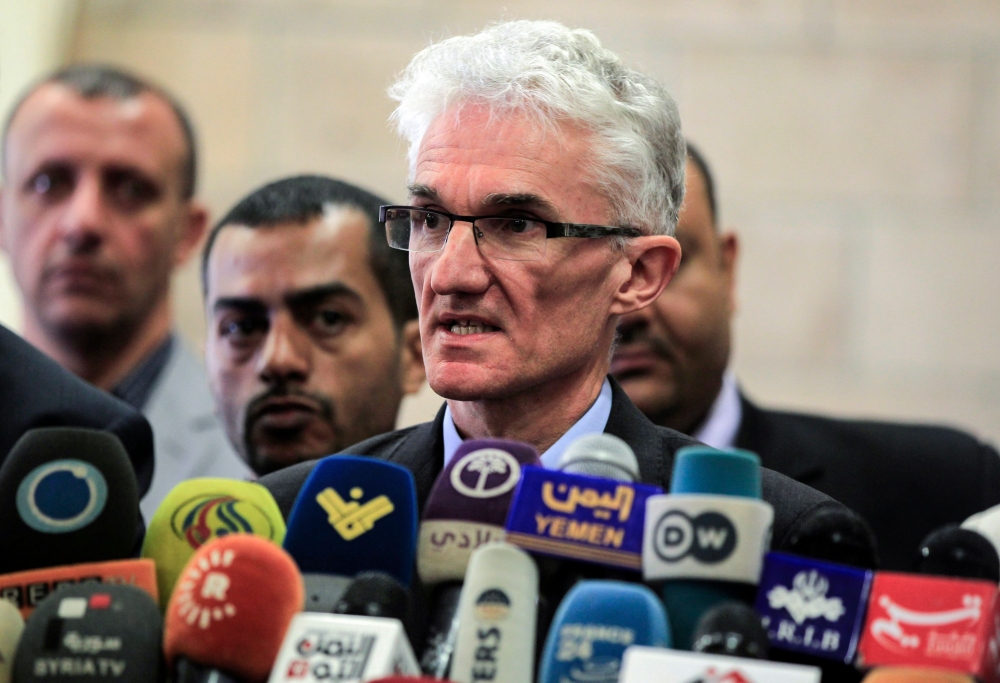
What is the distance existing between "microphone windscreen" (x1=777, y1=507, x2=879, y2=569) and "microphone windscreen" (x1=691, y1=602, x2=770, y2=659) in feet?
0.55

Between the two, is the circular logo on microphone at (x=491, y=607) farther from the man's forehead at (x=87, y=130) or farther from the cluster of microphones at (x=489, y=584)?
the man's forehead at (x=87, y=130)

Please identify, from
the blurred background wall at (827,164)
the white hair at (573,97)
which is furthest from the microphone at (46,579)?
the blurred background wall at (827,164)

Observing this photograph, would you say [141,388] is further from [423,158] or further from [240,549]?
[240,549]

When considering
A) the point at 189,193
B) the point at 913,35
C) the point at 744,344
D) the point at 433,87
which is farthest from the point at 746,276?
the point at 433,87

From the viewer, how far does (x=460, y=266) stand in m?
2.00

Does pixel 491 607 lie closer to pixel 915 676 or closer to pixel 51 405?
pixel 915 676

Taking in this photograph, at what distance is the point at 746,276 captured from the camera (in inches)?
202

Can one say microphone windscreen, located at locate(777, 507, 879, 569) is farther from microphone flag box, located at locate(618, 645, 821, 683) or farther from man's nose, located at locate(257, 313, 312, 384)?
man's nose, located at locate(257, 313, 312, 384)

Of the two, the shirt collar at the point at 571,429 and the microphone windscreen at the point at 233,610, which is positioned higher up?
the shirt collar at the point at 571,429

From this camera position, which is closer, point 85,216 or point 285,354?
point 285,354

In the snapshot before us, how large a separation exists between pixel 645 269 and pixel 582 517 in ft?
2.80

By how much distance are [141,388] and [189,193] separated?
0.63 m

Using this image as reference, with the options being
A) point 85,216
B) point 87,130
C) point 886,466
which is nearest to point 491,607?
point 886,466

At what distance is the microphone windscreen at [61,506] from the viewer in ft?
4.83
